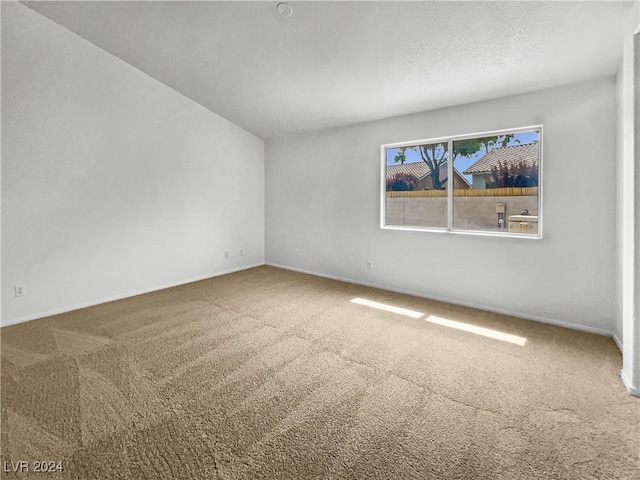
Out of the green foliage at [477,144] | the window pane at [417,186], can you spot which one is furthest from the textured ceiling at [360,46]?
the window pane at [417,186]

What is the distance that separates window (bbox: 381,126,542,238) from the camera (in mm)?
3400

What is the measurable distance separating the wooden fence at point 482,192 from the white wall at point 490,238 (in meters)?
0.26

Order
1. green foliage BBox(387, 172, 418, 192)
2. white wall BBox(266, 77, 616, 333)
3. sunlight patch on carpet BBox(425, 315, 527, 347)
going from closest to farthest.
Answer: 1. sunlight patch on carpet BBox(425, 315, 527, 347)
2. white wall BBox(266, 77, 616, 333)
3. green foliage BBox(387, 172, 418, 192)

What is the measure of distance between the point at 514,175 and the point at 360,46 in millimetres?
2269

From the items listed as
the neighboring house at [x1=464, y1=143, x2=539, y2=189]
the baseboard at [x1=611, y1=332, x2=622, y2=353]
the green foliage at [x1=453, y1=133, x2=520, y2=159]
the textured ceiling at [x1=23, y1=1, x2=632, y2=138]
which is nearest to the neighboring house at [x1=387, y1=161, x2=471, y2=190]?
the neighboring house at [x1=464, y1=143, x2=539, y2=189]

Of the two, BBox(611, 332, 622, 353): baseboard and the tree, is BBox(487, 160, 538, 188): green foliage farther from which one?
BBox(611, 332, 622, 353): baseboard

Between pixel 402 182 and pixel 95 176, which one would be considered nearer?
pixel 95 176

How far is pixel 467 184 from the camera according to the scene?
12.6 ft

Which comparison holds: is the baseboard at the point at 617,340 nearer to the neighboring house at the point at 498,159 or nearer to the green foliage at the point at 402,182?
the neighboring house at the point at 498,159

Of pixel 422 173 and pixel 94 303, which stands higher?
pixel 422 173

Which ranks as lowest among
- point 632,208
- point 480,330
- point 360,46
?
point 480,330

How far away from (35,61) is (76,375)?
11.0ft

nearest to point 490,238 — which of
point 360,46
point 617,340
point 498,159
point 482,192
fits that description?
point 482,192

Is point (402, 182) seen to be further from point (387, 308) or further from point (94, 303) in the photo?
point (94, 303)
